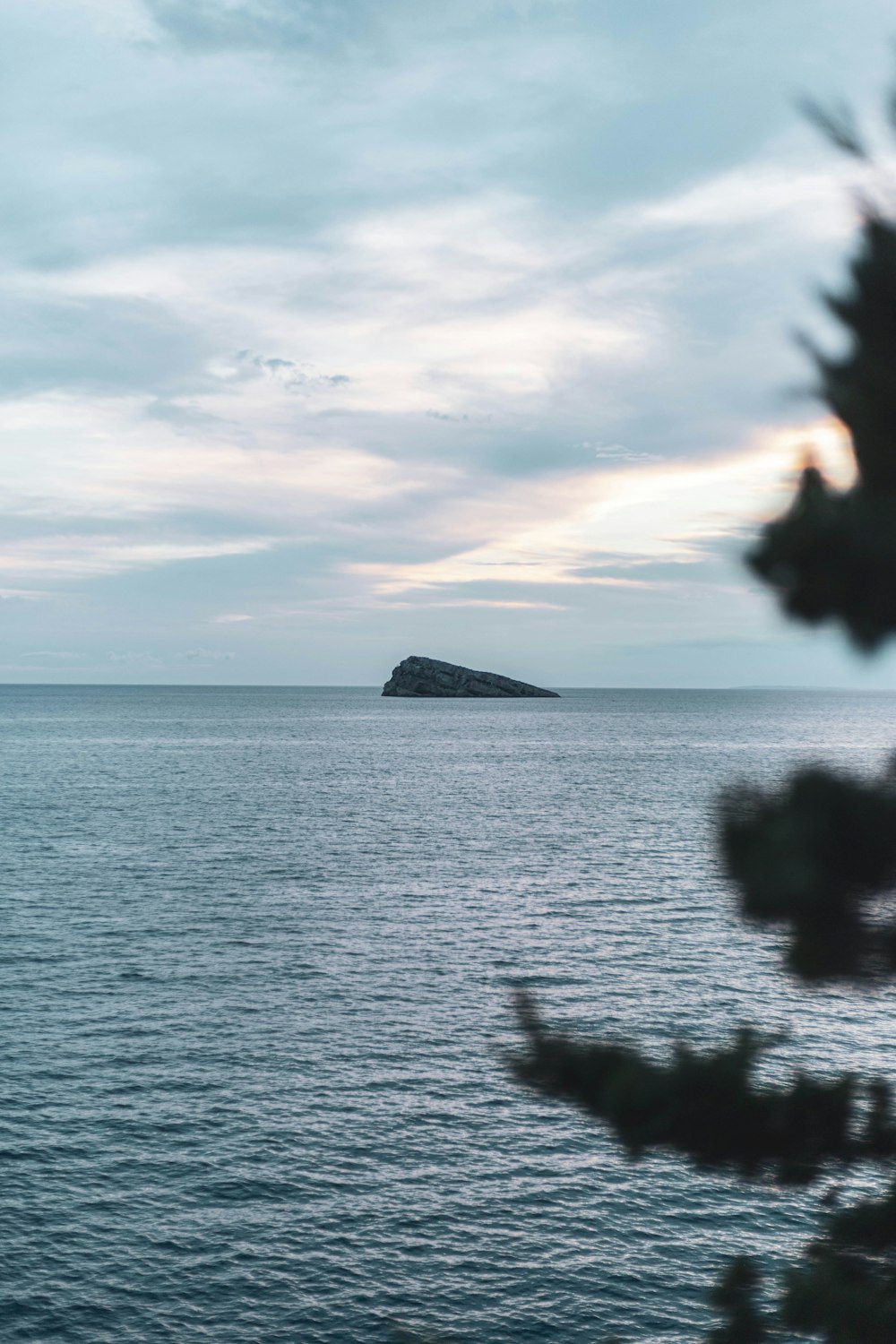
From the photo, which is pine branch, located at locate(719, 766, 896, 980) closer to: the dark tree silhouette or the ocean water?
the dark tree silhouette

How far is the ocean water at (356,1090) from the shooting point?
86.2 ft

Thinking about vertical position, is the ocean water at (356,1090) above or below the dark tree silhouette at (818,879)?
below

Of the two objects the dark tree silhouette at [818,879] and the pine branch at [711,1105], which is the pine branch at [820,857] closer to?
the dark tree silhouette at [818,879]

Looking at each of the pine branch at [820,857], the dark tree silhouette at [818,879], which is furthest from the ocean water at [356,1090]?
the dark tree silhouette at [818,879]

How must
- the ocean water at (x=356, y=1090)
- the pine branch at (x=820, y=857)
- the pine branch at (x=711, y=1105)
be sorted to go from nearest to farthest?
1. the pine branch at (x=820, y=857)
2. the pine branch at (x=711, y=1105)
3. the ocean water at (x=356, y=1090)

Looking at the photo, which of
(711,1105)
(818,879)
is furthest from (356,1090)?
(818,879)

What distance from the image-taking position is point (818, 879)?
7.11 meters

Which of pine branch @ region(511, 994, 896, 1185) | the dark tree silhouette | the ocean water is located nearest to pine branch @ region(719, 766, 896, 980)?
the dark tree silhouette

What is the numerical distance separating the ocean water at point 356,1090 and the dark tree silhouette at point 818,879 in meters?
0.47

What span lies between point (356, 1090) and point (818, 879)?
3323 cm

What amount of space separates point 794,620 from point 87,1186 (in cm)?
2992

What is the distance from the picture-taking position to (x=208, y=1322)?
82.4ft

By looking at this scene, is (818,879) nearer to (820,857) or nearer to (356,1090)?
(820,857)

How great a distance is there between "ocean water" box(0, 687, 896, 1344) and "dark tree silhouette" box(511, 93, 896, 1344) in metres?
0.47
